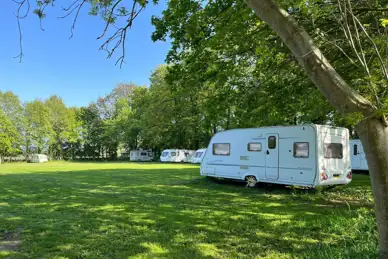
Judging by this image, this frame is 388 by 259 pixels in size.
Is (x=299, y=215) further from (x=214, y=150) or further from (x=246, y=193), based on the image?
(x=214, y=150)

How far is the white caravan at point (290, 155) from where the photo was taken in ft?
33.7

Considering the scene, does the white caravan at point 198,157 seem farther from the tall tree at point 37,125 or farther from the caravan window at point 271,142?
the tall tree at point 37,125

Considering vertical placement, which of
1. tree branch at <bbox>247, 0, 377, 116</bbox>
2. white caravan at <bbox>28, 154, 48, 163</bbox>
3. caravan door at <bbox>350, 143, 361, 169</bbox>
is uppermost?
tree branch at <bbox>247, 0, 377, 116</bbox>

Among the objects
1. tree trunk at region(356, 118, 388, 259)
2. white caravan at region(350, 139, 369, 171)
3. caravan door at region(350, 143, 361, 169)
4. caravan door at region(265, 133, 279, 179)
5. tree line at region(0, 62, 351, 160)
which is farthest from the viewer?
tree line at region(0, 62, 351, 160)

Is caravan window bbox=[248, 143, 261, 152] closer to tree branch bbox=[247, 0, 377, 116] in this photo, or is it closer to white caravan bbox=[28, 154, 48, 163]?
tree branch bbox=[247, 0, 377, 116]

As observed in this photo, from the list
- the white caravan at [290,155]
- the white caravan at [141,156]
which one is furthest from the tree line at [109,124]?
the white caravan at [290,155]

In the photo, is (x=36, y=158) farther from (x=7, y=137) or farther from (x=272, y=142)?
(x=272, y=142)

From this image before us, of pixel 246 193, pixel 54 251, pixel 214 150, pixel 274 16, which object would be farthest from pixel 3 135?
pixel 274 16

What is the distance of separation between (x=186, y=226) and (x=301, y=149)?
19.4ft

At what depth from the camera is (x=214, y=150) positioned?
13.6 m

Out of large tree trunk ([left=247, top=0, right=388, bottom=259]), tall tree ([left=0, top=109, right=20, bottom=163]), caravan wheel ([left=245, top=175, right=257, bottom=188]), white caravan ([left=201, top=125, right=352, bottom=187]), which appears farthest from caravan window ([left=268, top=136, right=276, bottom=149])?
tall tree ([left=0, top=109, right=20, bottom=163])

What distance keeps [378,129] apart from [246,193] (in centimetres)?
801

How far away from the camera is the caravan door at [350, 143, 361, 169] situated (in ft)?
62.5

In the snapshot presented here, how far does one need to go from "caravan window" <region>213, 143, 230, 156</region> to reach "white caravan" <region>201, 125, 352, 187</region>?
6 cm
